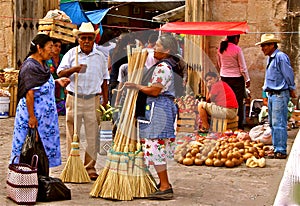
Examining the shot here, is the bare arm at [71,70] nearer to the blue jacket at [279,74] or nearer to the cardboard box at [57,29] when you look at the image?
the cardboard box at [57,29]

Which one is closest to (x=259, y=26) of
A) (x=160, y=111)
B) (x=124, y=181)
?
(x=160, y=111)

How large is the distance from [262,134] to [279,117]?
4.50 ft

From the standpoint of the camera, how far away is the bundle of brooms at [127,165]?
21.2 ft

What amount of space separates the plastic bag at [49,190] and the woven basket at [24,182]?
143mm

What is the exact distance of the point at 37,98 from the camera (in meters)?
6.30

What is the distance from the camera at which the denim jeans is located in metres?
8.97

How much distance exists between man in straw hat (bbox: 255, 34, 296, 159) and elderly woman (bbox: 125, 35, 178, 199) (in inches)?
113

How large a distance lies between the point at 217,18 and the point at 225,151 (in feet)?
16.4

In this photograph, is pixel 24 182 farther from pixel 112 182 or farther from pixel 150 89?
pixel 150 89

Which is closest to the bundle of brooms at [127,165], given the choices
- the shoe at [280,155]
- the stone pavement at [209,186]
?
the stone pavement at [209,186]

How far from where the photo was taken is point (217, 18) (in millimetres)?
13125

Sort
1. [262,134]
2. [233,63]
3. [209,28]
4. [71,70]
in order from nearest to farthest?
[71,70] → [262,134] → [233,63] → [209,28]

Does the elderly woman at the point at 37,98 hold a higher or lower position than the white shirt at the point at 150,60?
lower

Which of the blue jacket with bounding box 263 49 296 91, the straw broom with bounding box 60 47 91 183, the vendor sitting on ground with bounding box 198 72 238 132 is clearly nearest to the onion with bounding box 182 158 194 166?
the blue jacket with bounding box 263 49 296 91
